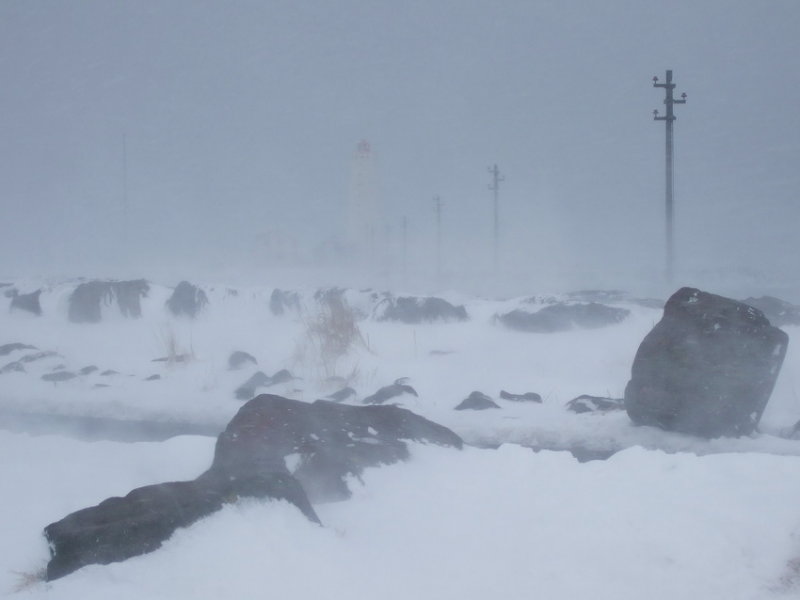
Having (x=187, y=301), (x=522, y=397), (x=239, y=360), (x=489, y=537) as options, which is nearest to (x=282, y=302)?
(x=187, y=301)

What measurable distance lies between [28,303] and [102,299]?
102 inches

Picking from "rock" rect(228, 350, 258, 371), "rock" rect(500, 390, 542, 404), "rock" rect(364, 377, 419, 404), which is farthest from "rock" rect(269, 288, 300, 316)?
"rock" rect(500, 390, 542, 404)

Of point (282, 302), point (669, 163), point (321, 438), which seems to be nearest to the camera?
point (321, 438)

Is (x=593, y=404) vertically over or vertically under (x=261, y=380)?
over

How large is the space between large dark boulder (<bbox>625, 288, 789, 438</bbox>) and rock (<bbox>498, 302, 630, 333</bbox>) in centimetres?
817

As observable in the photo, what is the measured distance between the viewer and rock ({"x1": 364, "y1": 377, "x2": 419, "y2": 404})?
446 inches

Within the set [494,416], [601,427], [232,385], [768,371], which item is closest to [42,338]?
[232,385]

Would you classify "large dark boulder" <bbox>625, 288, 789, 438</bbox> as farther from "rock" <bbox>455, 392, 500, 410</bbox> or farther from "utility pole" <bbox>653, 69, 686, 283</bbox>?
"utility pole" <bbox>653, 69, 686, 283</bbox>

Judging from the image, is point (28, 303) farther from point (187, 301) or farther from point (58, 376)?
point (58, 376)

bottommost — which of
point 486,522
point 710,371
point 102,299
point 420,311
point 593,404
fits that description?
point 420,311

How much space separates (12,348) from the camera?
1677cm

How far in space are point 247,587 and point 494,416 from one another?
702 centimetres

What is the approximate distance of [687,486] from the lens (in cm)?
496

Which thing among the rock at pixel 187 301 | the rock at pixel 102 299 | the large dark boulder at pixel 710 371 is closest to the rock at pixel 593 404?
the large dark boulder at pixel 710 371
